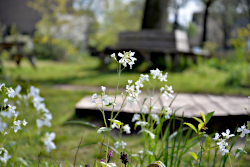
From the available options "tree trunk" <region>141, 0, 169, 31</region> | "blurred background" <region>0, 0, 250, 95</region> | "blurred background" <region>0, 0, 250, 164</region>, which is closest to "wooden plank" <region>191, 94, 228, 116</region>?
"blurred background" <region>0, 0, 250, 164</region>

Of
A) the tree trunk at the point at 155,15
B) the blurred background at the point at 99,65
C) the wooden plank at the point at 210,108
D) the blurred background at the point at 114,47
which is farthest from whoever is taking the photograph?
the tree trunk at the point at 155,15

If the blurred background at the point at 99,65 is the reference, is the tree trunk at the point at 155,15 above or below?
above

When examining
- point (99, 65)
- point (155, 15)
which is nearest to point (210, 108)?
point (155, 15)

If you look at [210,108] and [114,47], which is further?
[114,47]

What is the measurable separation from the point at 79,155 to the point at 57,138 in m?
0.46

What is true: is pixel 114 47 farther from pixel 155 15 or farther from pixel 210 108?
pixel 210 108

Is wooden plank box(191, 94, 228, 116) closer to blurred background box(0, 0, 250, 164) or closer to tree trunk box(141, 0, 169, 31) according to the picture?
blurred background box(0, 0, 250, 164)

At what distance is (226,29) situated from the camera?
30.5 metres

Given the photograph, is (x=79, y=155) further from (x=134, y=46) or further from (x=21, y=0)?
(x=21, y=0)

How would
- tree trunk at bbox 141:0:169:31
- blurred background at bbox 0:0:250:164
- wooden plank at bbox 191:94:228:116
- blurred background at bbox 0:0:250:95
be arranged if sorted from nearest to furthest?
wooden plank at bbox 191:94:228:116
blurred background at bbox 0:0:250:164
blurred background at bbox 0:0:250:95
tree trunk at bbox 141:0:169:31

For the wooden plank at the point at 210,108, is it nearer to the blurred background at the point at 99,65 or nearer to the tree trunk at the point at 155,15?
the blurred background at the point at 99,65

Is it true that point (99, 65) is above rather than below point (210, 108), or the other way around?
below

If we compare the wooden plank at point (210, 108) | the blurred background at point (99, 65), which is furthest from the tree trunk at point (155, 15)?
the wooden plank at point (210, 108)

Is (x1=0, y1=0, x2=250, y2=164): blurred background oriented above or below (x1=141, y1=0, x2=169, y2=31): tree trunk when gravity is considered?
below
